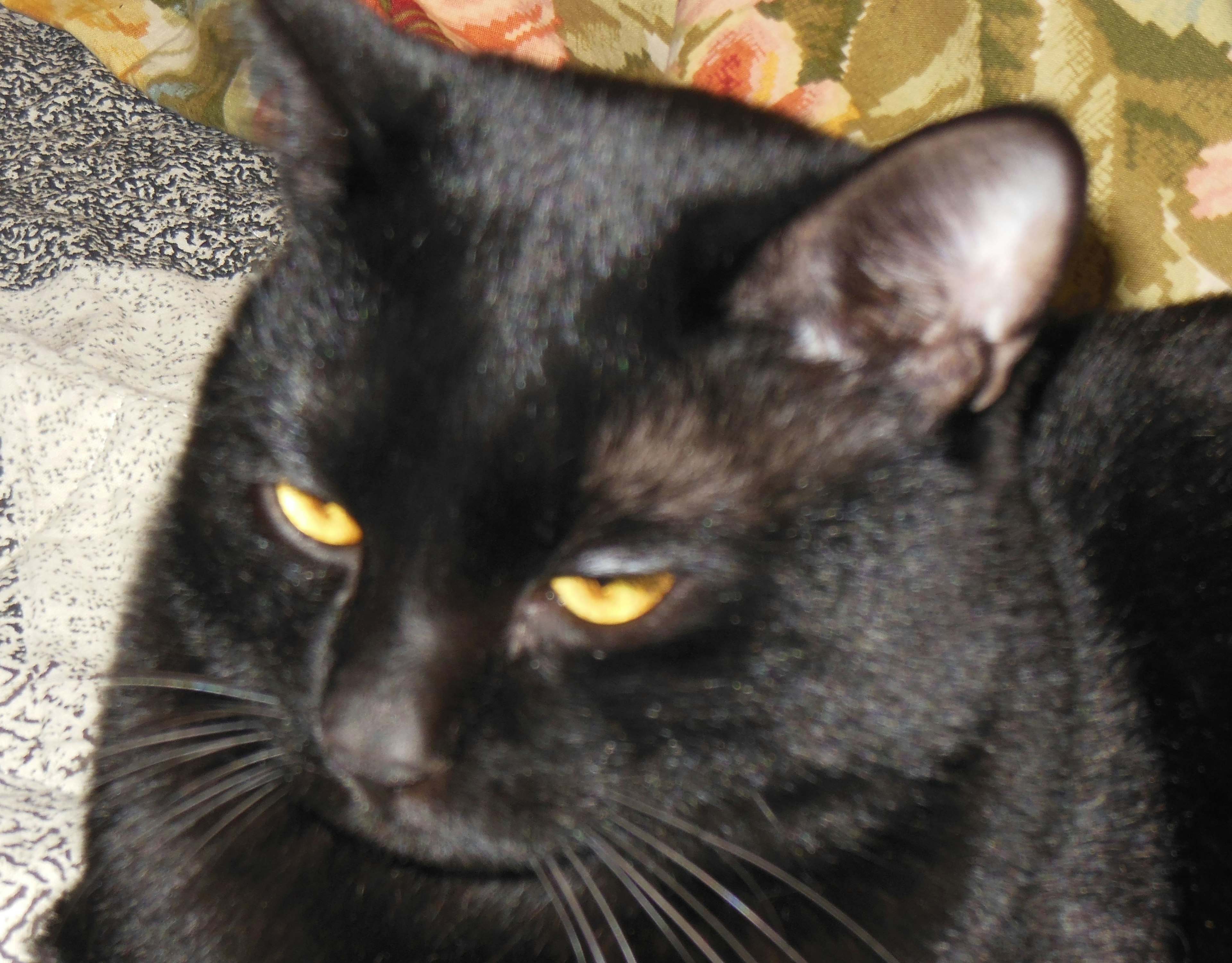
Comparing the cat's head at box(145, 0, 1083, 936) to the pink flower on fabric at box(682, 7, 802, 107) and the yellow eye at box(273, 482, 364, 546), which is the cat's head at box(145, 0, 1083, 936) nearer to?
the yellow eye at box(273, 482, 364, 546)

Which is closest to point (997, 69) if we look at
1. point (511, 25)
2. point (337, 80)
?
point (511, 25)

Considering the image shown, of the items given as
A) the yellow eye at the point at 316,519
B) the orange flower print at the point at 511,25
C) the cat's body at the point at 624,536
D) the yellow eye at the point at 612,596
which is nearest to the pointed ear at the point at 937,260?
the cat's body at the point at 624,536

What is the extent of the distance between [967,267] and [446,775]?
0.41 metres

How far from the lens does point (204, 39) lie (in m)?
1.59

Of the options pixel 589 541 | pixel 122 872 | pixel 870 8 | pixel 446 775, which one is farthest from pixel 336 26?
pixel 870 8

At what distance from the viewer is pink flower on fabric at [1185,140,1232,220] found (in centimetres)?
106

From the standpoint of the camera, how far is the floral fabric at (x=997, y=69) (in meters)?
1.06

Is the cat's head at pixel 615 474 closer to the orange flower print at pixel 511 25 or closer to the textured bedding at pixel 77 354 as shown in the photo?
the textured bedding at pixel 77 354

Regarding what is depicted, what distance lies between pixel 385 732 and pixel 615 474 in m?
0.19

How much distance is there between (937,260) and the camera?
1.84 ft

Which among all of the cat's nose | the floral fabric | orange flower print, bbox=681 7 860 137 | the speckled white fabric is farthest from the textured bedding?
orange flower print, bbox=681 7 860 137

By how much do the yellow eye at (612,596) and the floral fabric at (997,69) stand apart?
0.48 metres

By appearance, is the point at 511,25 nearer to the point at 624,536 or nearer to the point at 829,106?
the point at 829,106

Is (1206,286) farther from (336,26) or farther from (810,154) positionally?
(336,26)
